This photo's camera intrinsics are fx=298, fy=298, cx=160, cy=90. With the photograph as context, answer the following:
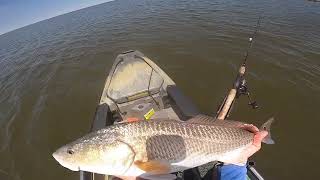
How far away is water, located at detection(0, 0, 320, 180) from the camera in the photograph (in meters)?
8.53

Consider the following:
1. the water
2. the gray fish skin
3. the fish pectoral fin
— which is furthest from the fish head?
the water

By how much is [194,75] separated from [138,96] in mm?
4583

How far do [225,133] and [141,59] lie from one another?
5256mm

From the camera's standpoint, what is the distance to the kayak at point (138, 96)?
23.4ft

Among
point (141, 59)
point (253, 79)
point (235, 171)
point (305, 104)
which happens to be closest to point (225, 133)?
point (235, 171)

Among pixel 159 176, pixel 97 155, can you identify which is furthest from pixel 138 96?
pixel 97 155

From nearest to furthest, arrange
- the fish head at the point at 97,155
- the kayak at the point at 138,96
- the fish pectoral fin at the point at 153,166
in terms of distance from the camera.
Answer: the fish head at the point at 97,155 → the fish pectoral fin at the point at 153,166 → the kayak at the point at 138,96

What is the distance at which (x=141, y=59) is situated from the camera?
880 centimetres

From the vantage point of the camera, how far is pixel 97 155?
3373mm

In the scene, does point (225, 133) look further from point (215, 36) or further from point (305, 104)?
point (215, 36)

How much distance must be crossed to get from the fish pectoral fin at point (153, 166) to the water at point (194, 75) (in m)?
4.60

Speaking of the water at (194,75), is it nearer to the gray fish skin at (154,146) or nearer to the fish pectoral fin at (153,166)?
the gray fish skin at (154,146)

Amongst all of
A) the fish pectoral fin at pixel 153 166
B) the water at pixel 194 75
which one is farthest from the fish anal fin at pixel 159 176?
the water at pixel 194 75

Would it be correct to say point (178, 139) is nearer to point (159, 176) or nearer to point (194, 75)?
point (159, 176)
